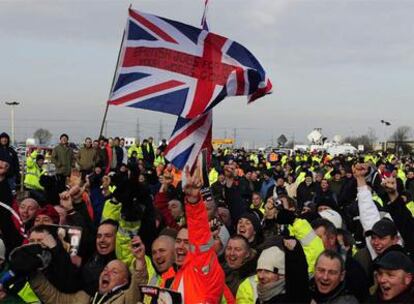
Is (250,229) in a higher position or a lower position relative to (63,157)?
lower

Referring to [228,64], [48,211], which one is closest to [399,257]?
[228,64]

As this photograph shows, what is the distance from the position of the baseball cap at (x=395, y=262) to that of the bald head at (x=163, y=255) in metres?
1.65

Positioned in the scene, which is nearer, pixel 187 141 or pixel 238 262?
pixel 238 262

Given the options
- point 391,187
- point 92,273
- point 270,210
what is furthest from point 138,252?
point 270,210

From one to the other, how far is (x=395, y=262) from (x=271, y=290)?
89cm

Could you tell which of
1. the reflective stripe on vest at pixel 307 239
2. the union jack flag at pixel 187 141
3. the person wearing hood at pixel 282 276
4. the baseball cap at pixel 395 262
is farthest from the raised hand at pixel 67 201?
the baseball cap at pixel 395 262

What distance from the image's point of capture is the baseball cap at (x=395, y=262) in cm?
382

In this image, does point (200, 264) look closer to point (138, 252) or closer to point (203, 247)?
point (203, 247)

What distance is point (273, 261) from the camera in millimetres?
4141

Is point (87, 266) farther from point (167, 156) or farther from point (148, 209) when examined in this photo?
point (167, 156)

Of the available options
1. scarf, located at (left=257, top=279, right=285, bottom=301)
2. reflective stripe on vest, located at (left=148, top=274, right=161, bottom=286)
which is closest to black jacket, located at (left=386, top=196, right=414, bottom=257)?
scarf, located at (left=257, top=279, right=285, bottom=301)

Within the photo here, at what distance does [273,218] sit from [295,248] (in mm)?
3119

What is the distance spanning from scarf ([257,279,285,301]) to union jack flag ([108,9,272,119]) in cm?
232

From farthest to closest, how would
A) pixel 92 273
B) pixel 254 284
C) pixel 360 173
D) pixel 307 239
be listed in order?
pixel 360 173
pixel 307 239
pixel 254 284
pixel 92 273
